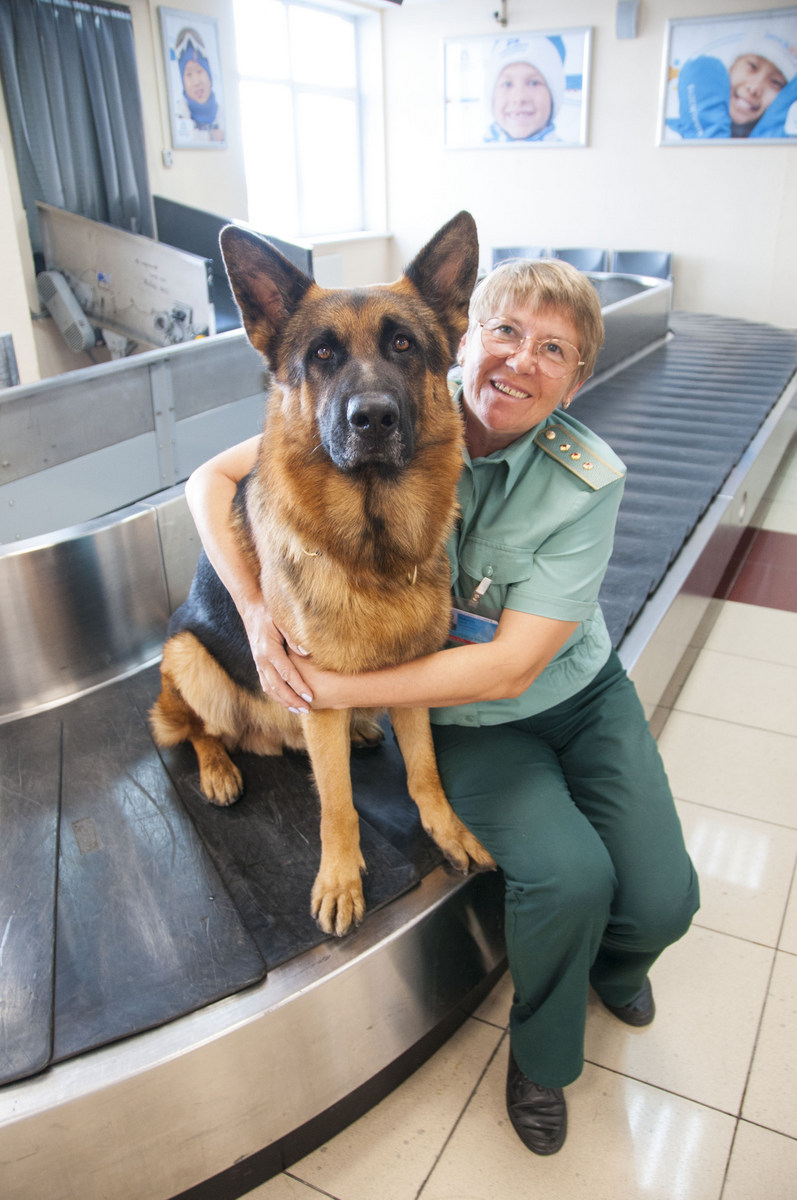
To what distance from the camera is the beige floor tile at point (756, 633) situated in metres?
3.07

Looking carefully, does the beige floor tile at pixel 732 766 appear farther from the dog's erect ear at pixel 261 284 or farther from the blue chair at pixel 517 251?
the blue chair at pixel 517 251

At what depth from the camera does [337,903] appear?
145 centimetres

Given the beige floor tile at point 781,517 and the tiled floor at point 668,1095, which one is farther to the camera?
the beige floor tile at point 781,517

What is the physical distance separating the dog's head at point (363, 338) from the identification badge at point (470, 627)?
1.19 feet

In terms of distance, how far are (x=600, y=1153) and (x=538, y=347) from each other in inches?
56.0

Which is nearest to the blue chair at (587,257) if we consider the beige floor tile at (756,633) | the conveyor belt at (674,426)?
the conveyor belt at (674,426)

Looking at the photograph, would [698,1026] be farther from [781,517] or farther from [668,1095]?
[781,517]

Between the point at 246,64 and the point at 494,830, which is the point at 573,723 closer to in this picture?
the point at 494,830

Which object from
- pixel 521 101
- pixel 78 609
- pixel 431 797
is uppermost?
pixel 521 101

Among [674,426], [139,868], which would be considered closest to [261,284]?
[139,868]

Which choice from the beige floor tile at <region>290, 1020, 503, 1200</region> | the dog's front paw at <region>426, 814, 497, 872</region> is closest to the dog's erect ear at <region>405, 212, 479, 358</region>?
the dog's front paw at <region>426, 814, 497, 872</region>

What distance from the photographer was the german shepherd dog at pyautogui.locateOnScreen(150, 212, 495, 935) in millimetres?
1356

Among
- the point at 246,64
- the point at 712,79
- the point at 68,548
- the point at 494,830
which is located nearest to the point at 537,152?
the point at 712,79

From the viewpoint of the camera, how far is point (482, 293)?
4.99 ft
